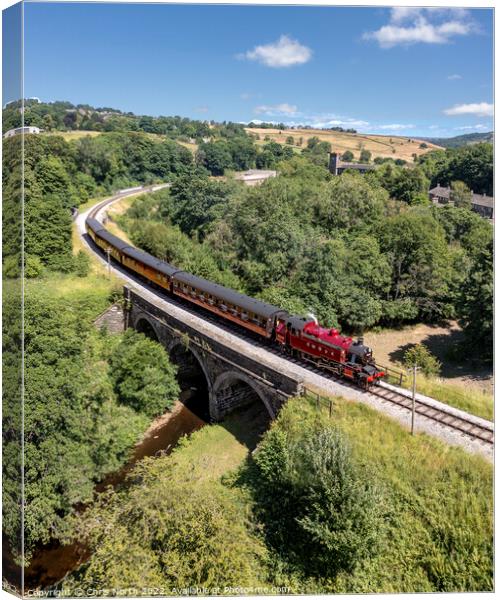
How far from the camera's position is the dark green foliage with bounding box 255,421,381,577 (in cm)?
1623

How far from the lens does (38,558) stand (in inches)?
850

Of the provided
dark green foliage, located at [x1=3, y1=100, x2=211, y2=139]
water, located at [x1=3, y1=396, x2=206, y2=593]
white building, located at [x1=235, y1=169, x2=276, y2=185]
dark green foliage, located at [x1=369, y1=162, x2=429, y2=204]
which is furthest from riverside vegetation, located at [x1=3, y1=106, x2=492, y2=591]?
dark green foliage, located at [x1=3, y1=100, x2=211, y2=139]

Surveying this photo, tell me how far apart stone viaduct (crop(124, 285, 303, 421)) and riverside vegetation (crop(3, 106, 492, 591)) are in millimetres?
1644

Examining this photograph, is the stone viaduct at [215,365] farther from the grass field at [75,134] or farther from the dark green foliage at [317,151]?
the dark green foliage at [317,151]

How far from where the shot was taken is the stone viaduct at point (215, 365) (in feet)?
87.7

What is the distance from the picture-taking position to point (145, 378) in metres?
32.7

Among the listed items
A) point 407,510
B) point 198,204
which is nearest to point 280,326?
point 407,510

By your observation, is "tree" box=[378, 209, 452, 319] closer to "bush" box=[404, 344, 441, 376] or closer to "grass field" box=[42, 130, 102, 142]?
"bush" box=[404, 344, 441, 376]

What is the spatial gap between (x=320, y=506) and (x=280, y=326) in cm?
1351

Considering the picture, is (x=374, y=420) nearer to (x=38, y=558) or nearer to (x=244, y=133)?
(x=38, y=558)

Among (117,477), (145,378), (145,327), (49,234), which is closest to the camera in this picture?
(117,477)

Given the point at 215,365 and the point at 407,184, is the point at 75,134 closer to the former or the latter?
the point at 407,184

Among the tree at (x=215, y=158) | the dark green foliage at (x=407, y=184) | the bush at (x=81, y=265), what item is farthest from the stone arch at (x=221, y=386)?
the tree at (x=215, y=158)

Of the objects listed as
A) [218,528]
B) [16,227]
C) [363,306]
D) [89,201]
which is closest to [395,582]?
[218,528]
